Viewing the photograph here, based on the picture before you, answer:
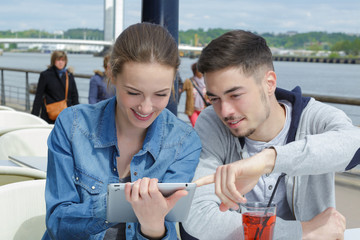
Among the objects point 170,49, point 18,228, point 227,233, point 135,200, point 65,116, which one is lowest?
point 18,228

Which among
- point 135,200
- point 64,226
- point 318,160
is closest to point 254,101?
point 318,160

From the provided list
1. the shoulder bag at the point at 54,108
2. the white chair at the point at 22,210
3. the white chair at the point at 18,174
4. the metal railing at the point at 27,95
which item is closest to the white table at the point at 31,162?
the white chair at the point at 18,174

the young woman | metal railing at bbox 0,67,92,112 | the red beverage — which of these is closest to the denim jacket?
the young woman

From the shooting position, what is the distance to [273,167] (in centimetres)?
109

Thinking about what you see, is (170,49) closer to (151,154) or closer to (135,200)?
(151,154)

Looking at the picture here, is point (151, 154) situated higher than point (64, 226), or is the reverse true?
point (151, 154)

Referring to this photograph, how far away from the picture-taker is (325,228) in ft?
3.83

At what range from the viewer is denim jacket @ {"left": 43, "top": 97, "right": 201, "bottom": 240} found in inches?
46.8

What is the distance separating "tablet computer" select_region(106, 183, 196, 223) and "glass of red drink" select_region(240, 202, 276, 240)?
5.1 inches

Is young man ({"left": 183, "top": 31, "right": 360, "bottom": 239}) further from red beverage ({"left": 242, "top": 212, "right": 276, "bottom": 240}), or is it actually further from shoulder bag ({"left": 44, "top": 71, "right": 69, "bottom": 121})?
shoulder bag ({"left": 44, "top": 71, "right": 69, "bottom": 121})

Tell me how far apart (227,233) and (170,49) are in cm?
54

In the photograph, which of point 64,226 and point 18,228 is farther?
point 18,228

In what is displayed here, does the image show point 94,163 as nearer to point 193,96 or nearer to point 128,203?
point 128,203

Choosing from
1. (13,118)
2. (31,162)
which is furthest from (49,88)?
(31,162)
